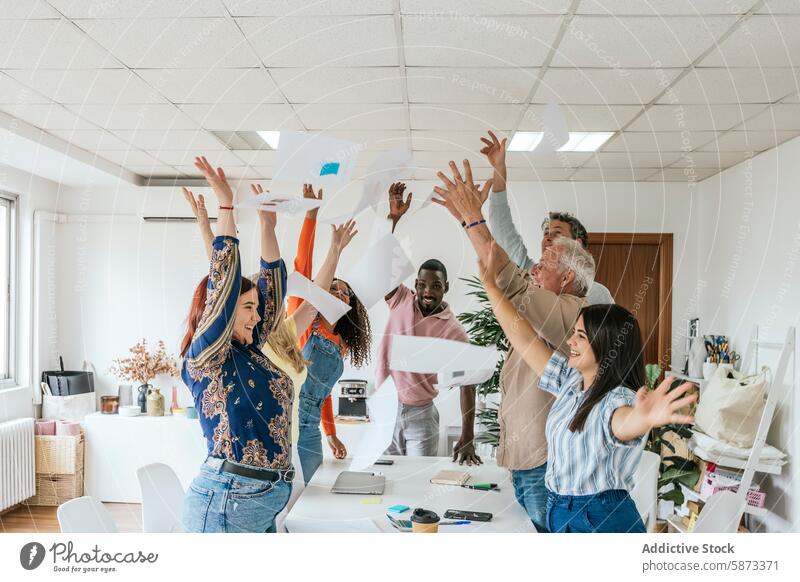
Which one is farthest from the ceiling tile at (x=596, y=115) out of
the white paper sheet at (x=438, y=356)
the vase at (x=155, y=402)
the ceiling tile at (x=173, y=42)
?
the vase at (x=155, y=402)

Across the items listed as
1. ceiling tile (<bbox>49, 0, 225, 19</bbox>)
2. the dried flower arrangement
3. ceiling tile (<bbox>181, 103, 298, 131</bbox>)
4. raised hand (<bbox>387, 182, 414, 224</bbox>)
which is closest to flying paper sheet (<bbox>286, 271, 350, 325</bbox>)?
raised hand (<bbox>387, 182, 414, 224</bbox>)

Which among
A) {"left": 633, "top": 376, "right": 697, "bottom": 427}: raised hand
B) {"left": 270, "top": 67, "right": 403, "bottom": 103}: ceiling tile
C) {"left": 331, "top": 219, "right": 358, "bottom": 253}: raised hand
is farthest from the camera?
{"left": 270, "top": 67, "right": 403, "bottom": 103}: ceiling tile

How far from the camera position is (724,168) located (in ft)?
5.60

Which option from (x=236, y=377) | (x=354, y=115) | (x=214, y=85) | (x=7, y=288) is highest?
(x=214, y=85)

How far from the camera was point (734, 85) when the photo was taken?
171 cm

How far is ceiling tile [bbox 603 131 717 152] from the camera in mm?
1797

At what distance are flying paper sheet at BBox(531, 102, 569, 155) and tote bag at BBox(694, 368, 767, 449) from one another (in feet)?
2.88

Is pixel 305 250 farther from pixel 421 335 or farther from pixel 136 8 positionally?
pixel 136 8

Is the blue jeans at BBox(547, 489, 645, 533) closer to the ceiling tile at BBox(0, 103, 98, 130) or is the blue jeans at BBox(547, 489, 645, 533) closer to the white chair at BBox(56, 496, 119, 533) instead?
the white chair at BBox(56, 496, 119, 533)

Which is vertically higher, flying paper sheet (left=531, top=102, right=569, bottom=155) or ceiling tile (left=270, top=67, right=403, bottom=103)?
ceiling tile (left=270, top=67, right=403, bottom=103)

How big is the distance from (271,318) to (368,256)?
0.25m

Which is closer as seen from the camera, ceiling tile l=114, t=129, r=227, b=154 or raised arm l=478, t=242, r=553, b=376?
raised arm l=478, t=242, r=553, b=376

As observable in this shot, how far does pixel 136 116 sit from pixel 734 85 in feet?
5.75

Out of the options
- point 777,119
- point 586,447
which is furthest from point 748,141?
point 586,447
